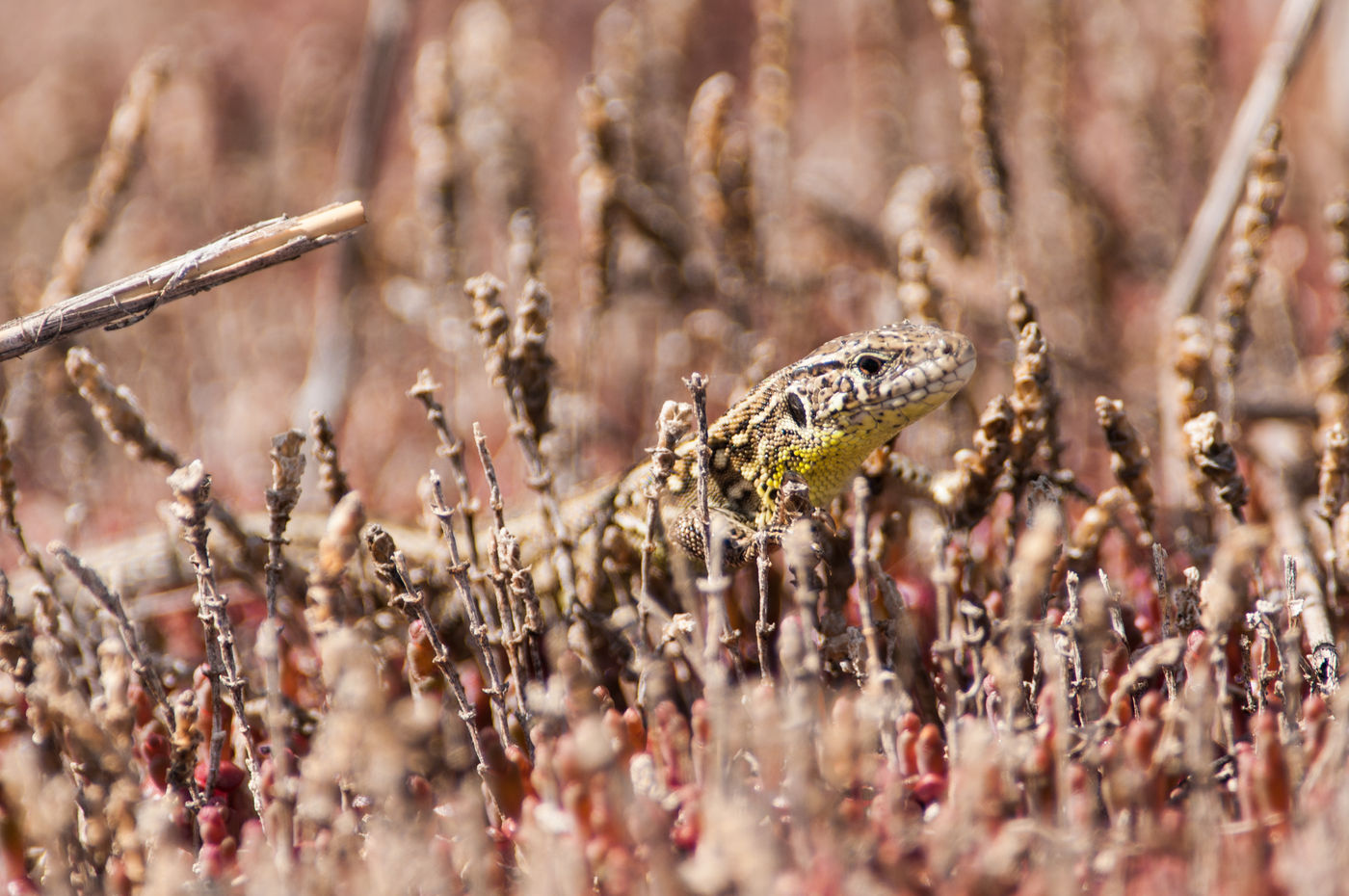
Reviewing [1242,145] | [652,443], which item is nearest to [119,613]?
[652,443]

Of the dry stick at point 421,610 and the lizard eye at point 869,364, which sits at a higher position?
the lizard eye at point 869,364

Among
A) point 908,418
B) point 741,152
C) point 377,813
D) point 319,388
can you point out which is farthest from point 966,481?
point 319,388

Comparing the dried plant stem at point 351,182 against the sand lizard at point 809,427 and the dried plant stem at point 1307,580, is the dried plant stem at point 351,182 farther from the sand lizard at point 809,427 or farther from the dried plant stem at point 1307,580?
the dried plant stem at point 1307,580

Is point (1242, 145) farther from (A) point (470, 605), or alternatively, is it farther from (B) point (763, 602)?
(A) point (470, 605)

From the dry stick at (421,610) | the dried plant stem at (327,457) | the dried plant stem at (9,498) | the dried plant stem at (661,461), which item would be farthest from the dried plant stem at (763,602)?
the dried plant stem at (9,498)

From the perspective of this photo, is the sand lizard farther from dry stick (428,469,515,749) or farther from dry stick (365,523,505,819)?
dry stick (365,523,505,819)

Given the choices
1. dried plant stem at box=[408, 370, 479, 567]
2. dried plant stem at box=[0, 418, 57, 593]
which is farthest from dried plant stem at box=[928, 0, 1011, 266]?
dried plant stem at box=[0, 418, 57, 593]
